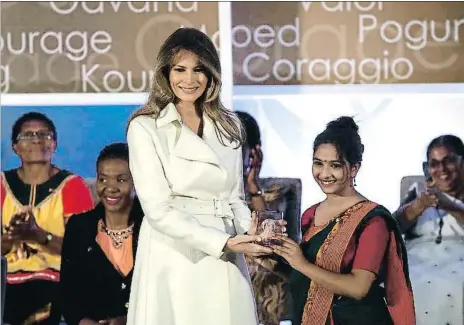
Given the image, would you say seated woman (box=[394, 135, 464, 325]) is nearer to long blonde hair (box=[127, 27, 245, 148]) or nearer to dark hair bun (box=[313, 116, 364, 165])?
dark hair bun (box=[313, 116, 364, 165])

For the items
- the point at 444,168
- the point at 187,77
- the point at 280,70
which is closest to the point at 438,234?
the point at 444,168

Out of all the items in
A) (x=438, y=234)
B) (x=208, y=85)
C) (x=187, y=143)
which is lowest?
(x=438, y=234)

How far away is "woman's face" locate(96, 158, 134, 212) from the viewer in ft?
9.62

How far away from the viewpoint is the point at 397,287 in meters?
2.77

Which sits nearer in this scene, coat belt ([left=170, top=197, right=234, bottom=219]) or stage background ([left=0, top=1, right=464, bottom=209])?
coat belt ([left=170, top=197, right=234, bottom=219])

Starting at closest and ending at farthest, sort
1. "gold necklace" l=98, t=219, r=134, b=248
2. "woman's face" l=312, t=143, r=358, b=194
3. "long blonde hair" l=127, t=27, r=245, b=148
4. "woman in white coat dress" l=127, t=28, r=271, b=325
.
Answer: "woman in white coat dress" l=127, t=28, r=271, b=325
"long blonde hair" l=127, t=27, r=245, b=148
"woman's face" l=312, t=143, r=358, b=194
"gold necklace" l=98, t=219, r=134, b=248

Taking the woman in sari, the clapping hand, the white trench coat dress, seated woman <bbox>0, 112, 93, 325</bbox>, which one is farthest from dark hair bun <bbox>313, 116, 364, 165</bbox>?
the clapping hand

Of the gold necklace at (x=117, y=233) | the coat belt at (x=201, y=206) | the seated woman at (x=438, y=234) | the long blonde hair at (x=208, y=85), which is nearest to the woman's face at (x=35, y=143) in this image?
the gold necklace at (x=117, y=233)

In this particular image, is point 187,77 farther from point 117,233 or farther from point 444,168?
point 444,168

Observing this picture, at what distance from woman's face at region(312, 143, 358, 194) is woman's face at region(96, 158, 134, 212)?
27.5 inches

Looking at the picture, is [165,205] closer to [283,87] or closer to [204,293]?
[204,293]

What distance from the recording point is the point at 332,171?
2.83 meters

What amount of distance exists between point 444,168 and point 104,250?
4.18 ft

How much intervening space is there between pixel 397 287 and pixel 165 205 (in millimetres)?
968
